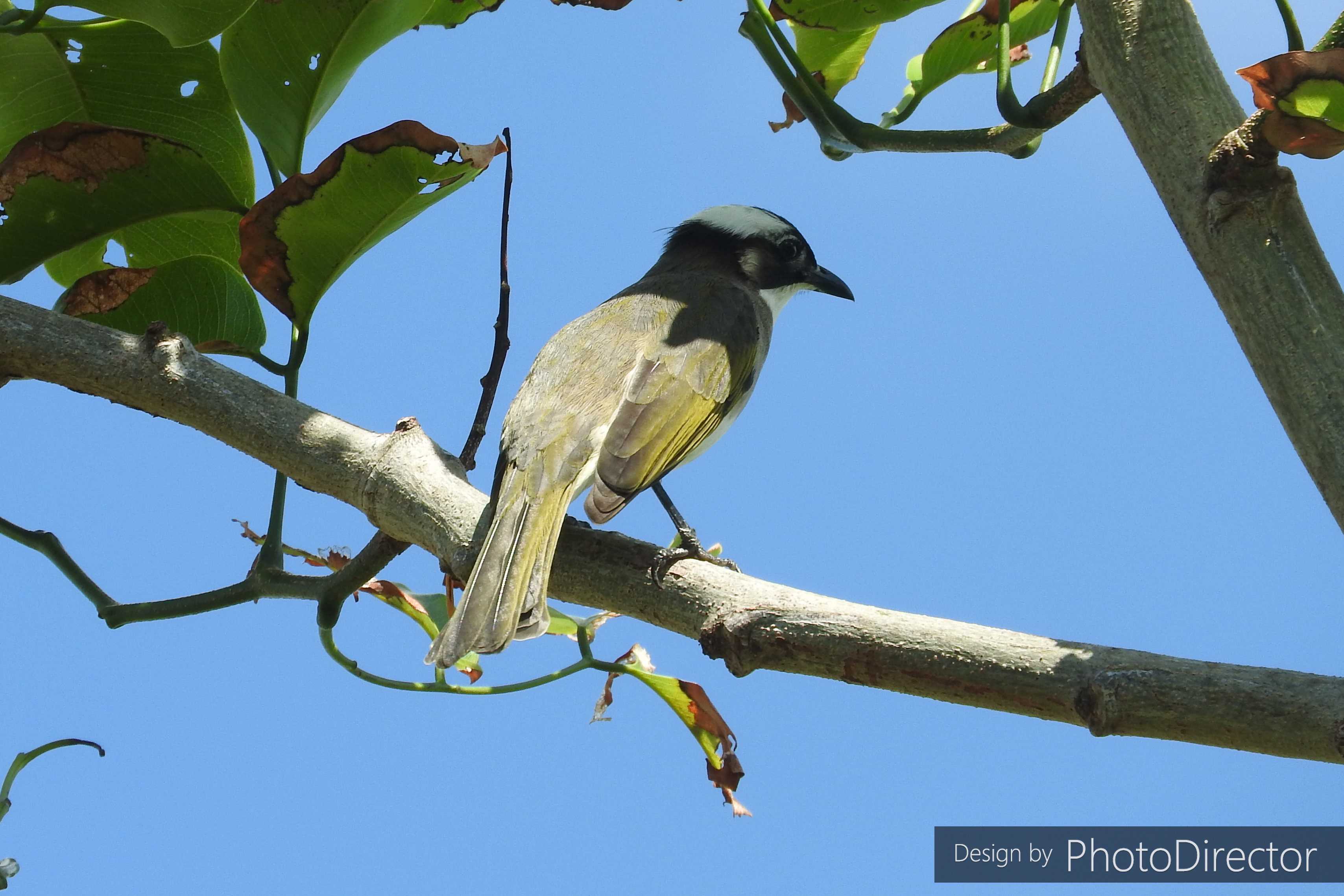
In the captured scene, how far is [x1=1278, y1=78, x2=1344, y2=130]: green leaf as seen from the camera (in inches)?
65.9

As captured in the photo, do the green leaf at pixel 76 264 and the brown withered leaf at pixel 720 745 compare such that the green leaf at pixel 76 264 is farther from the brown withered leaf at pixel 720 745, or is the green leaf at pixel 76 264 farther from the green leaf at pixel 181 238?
the brown withered leaf at pixel 720 745

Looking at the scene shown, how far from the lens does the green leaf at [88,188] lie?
262 centimetres

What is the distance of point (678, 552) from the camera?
2.14 metres

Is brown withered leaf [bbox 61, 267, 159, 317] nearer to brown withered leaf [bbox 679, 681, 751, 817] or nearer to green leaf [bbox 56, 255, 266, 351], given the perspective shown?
green leaf [bbox 56, 255, 266, 351]

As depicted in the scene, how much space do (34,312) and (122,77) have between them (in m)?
0.73

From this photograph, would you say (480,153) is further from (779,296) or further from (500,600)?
(779,296)

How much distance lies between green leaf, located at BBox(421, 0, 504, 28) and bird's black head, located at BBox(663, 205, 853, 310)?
2080 millimetres

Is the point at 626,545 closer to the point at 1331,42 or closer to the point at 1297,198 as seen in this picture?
the point at 1297,198

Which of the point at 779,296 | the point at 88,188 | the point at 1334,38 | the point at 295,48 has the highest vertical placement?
the point at 779,296

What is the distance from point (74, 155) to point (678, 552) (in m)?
1.64

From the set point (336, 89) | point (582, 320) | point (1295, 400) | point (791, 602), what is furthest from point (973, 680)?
point (582, 320)

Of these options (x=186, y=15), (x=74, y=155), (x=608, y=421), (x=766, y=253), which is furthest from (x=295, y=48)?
(x=766, y=253)

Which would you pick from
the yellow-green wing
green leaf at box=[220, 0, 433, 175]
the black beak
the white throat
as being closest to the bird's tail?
the yellow-green wing

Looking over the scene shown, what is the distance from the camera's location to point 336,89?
2746 mm
